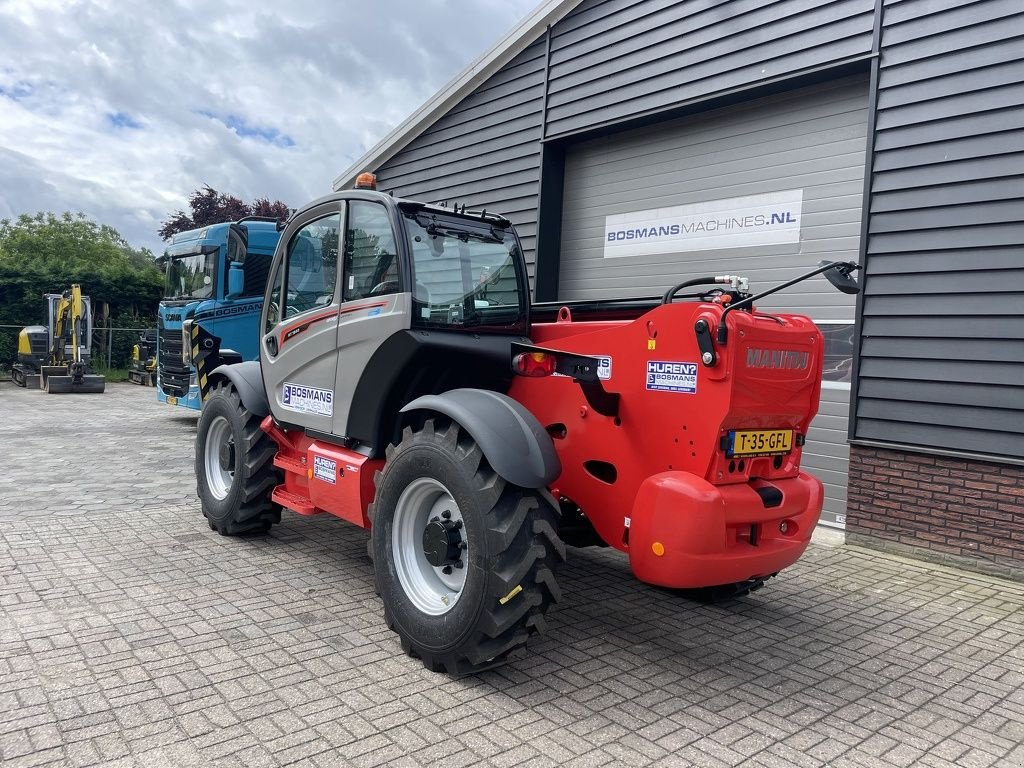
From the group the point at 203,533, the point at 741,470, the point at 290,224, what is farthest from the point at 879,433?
the point at 203,533

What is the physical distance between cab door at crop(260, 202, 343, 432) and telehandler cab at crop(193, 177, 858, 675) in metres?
0.02

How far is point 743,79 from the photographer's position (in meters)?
7.09

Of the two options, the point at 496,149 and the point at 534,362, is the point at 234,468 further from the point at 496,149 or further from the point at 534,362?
the point at 496,149

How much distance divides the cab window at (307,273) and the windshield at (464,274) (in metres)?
0.68

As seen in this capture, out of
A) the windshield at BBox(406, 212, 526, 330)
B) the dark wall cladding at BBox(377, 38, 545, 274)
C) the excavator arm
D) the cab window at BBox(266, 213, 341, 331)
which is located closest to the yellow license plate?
the windshield at BBox(406, 212, 526, 330)

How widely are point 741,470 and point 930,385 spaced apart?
3.16 metres

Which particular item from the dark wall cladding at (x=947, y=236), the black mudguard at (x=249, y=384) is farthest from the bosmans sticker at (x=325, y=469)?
the dark wall cladding at (x=947, y=236)

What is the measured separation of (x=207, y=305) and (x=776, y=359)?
364 inches

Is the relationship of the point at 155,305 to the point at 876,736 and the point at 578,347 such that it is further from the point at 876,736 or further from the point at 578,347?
the point at 876,736

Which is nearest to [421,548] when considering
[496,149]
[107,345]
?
[496,149]

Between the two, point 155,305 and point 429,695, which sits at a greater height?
point 155,305

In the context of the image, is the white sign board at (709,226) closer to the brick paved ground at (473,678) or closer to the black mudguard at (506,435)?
the brick paved ground at (473,678)

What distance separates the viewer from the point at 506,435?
3490 mm

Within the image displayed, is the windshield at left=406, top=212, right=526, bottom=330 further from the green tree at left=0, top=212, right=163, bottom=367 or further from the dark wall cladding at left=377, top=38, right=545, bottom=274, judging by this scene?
the green tree at left=0, top=212, right=163, bottom=367
